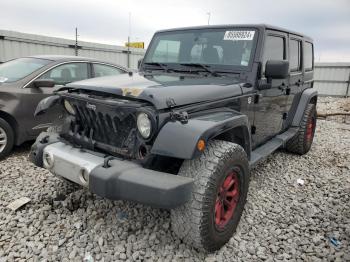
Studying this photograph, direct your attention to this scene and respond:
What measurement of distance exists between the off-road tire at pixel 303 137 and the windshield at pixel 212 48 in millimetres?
→ 2013

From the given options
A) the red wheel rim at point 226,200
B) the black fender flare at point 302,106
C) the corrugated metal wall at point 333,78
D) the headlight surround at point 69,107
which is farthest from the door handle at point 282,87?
the corrugated metal wall at point 333,78

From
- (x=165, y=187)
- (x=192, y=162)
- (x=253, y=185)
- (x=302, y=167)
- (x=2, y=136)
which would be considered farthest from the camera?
(x=302, y=167)

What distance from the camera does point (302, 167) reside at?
4.47 metres

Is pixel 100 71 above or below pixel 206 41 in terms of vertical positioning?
below

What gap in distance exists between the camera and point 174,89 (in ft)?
7.97

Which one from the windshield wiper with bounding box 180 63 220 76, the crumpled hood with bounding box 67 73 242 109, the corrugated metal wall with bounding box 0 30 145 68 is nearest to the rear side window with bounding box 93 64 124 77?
the windshield wiper with bounding box 180 63 220 76

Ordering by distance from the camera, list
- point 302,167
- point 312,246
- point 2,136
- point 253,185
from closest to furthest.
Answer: point 312,246 < point 253,185 < point 2,136 < point 302,167

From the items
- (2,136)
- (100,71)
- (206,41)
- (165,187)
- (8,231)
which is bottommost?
(8,231)

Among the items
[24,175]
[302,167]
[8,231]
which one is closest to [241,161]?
[8,231]

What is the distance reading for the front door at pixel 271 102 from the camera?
11.0 feet

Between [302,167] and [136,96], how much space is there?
3.24m

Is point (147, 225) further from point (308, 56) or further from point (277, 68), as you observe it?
point (308, 56)

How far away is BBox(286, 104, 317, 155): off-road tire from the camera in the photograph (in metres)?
4.68

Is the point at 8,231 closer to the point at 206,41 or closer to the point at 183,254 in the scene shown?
the point at 183,254
